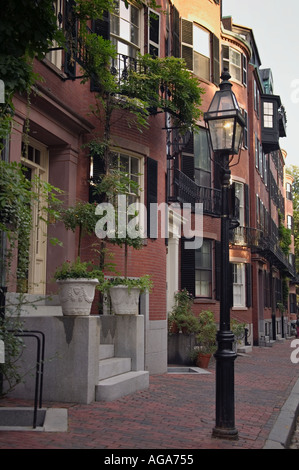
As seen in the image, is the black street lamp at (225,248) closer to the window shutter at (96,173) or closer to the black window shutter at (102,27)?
the window shutter at (96,173)

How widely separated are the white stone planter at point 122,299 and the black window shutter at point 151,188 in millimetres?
2819

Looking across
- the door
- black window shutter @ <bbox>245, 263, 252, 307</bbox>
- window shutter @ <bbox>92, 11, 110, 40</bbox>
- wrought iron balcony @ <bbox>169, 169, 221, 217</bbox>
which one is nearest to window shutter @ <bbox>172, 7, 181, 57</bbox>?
wrought iron balcony @ <bbox>169, 169, 221, 217</bbox>

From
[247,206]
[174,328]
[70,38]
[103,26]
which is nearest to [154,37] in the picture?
[103,26]

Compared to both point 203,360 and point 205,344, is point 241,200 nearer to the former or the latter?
point 205,344

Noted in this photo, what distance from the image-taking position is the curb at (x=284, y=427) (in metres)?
5.73

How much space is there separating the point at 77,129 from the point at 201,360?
21.8 ft

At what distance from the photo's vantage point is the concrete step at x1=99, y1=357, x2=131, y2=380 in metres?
8.23

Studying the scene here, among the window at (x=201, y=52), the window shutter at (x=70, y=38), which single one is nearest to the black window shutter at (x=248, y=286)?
the window at (x=201, y=52)

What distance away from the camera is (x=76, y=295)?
7.69 meters

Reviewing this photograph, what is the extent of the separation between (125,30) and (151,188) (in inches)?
145


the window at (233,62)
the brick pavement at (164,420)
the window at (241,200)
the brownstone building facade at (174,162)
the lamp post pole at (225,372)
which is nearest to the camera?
the brick pavement at (164,420)

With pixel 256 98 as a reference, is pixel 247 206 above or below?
below
